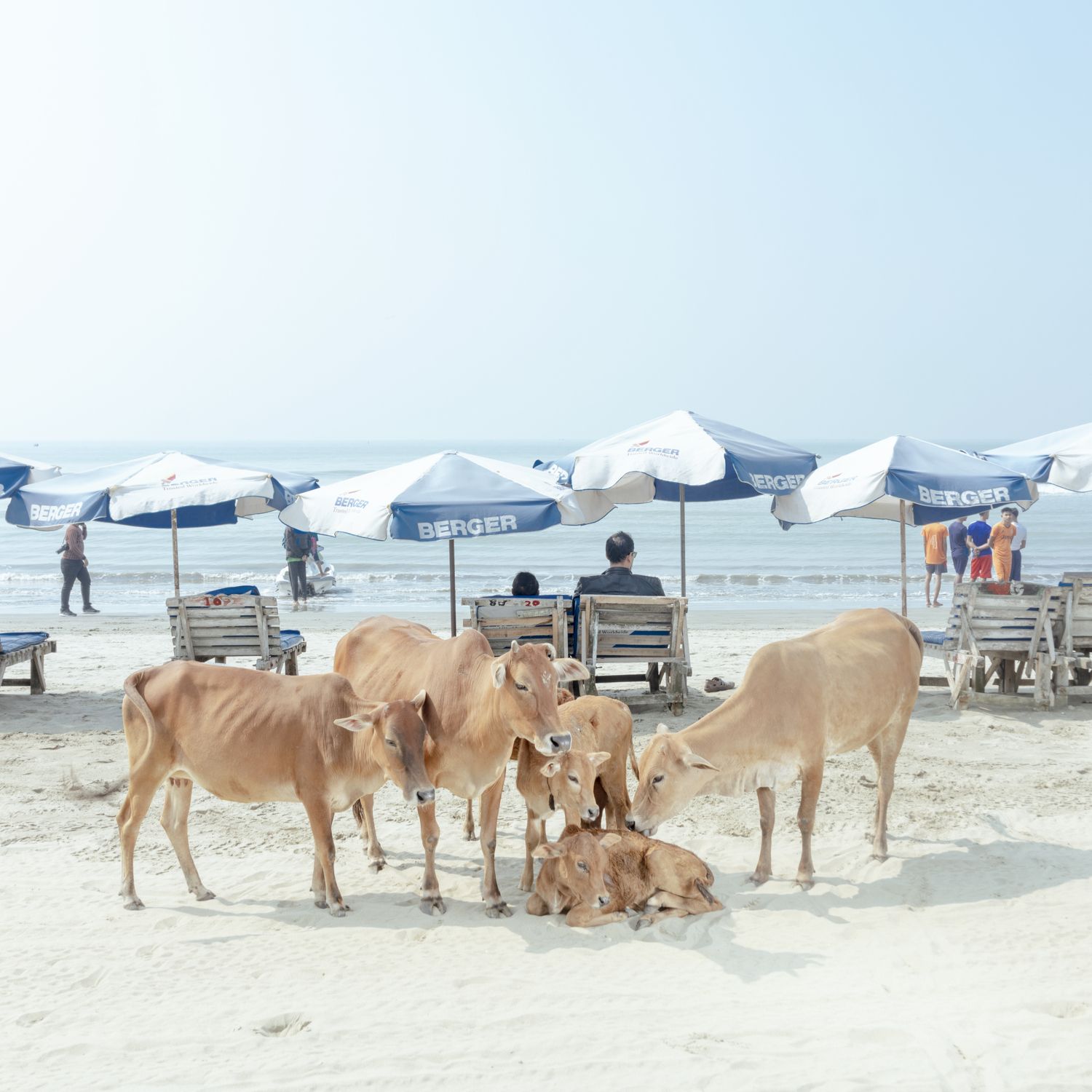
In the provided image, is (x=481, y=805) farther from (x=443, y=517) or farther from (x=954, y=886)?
(x=443, y=517)

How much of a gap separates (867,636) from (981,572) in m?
9.88

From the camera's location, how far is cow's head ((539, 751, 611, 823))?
18.7 feet

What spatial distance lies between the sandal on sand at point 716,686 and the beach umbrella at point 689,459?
1878mm

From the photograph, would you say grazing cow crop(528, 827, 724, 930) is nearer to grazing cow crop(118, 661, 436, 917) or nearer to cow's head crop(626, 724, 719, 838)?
cow's head crop(626, 724, 719, 838)

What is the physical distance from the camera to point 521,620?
972cm

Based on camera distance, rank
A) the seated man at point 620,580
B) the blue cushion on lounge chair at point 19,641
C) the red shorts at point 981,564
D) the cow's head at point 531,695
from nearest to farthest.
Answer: the cow's head at point 531,695
the seated man at point 620,580
the blue cushion on lounge chair at point 19,641
the red shorts at point 981,564

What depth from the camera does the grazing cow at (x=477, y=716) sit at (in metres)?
5.38

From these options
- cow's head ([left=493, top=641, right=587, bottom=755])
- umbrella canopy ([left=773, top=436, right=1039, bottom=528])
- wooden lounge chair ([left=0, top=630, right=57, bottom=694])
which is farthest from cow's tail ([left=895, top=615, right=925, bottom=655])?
wooden lounge chair ([left=0, top=630, right=57, bottom=694])

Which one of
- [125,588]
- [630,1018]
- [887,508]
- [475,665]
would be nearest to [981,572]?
[887,508]

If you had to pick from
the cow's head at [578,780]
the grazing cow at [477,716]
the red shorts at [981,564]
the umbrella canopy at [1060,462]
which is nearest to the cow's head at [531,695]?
the grazing cow at [477,716]

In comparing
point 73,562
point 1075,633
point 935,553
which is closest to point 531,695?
point 1075,633

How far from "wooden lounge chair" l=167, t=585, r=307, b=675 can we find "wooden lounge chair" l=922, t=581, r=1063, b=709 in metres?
6.10

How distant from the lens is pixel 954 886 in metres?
5.96

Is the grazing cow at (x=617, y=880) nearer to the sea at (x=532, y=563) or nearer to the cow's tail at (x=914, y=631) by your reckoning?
the cow's tail at (x=914, y=631)
